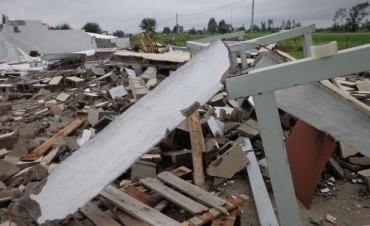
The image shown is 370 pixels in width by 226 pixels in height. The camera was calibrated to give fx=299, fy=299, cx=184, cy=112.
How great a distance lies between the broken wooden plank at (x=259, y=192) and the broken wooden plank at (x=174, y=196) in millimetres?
563

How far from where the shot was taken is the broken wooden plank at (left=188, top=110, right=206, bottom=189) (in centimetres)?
342

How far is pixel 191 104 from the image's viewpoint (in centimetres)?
243

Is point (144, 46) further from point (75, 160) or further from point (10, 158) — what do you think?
point (75, 160)

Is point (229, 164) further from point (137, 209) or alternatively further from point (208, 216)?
point (137, 209)

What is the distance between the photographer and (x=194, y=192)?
9.96 ft

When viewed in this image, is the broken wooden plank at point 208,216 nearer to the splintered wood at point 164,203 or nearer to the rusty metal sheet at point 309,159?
the splintered wood at point 164,203

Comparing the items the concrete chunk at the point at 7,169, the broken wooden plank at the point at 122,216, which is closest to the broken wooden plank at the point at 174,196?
the broken wooden plank at the point at 122,216

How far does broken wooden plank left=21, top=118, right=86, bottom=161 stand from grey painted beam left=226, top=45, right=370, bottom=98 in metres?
4.08

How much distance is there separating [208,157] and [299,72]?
96.6 inches

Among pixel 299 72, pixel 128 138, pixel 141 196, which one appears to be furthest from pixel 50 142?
pixel 299 72

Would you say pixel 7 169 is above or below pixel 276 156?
below

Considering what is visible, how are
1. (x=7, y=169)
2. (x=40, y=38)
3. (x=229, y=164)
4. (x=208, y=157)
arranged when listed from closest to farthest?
1. (x=229, y=164)
2. (x=208, y=157)
3. (x=7, y=169)
4. (x=40, y=38)

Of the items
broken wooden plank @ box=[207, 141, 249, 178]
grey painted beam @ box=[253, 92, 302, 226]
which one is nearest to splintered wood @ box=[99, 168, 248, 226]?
broken wooden plank @ box=[207, 141, 249, 178]

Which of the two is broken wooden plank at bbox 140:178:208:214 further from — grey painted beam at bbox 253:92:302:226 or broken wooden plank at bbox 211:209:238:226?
grey painted beam at bbox 253:92:302:226
